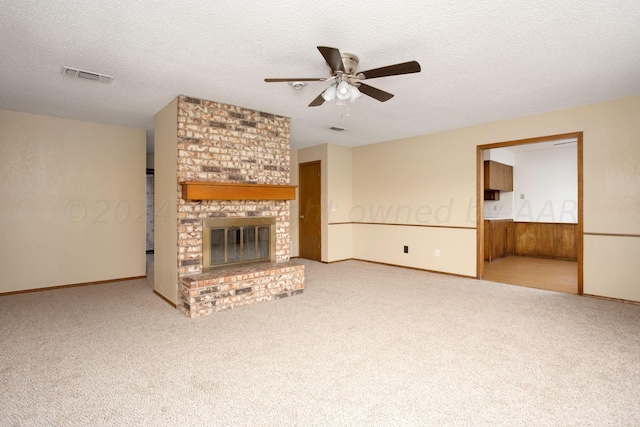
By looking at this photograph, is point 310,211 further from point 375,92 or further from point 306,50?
point 306,50

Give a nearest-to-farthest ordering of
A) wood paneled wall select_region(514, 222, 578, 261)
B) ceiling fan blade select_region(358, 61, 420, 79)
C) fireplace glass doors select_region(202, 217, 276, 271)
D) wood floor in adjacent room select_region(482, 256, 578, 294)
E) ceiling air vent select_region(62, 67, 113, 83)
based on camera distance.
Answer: ceiling fan blade select_region(358, 61, 420, 79)
ceiling air vent select_region(62, 67, 113, 83)
fireplace glass doors select_region(202, 217, 276, 271)
wood floor in adjacent room select_region(482, 256, 578, 294)
wood paneled wall select_region(514, 222, 578, 261)

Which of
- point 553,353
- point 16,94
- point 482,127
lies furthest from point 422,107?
point 16,94

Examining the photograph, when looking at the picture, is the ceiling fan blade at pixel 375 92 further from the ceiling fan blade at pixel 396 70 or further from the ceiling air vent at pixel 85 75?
the ceiling air vent at pixel 85 75

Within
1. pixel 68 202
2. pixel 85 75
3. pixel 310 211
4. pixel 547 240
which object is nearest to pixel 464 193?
pixel 310 211

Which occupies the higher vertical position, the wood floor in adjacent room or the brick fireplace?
the brick fireplace

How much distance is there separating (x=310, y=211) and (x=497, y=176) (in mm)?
4123

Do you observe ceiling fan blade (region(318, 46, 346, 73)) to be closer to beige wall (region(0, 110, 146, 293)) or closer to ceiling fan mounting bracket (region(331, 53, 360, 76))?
ceiling fan mounting bracket (region(331, 53, 360, 76))

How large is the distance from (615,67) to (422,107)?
72.9 inches

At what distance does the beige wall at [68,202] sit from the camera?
4.46m

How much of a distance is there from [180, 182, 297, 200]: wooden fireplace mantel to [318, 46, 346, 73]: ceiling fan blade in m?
1.97

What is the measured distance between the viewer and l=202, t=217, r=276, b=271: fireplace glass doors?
4.01 m

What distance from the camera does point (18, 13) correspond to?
7.07 ft

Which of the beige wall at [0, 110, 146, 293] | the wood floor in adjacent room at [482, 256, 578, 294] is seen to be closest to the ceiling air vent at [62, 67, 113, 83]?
the beige wall at [0, 110, 146, 293]

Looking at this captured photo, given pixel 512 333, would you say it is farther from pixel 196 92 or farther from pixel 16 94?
pixel 16 94
